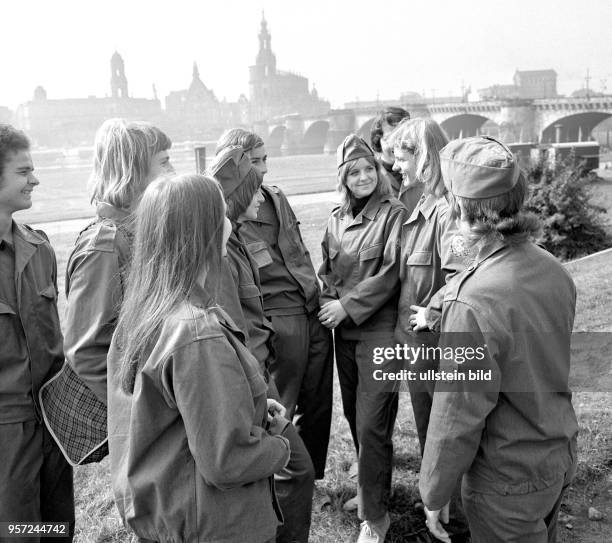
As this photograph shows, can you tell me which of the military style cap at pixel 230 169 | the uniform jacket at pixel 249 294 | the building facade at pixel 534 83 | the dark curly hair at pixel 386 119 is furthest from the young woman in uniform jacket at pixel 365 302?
the building facade at pixel 534 83

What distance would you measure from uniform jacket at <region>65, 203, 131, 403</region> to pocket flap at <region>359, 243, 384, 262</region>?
49.6 inches

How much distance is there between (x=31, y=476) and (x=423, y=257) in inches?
70.5

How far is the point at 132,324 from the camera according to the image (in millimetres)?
1747

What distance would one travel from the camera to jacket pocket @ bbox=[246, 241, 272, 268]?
3031 millimetres

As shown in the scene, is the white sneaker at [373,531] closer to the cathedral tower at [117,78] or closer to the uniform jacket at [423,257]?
the uniform jacket at [423,257]

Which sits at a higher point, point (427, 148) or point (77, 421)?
point (427, 148)

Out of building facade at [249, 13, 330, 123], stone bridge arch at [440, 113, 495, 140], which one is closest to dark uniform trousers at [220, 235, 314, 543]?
stone bridge arch at [440, 113, 495, 140]

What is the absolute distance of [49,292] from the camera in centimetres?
251

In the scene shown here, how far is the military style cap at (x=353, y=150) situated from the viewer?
315 cm

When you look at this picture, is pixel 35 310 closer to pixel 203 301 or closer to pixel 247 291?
pixel 247 291

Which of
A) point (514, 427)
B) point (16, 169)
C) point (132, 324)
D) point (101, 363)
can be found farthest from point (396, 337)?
point (16, 169)

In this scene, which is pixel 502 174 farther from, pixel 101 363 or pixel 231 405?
pixel 101 363

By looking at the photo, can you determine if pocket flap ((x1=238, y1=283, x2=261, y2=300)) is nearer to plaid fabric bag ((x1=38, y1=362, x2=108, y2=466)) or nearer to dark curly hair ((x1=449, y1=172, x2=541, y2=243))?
plaid fabric bag ((x1=38, y1=362, x2=108, y2=466))

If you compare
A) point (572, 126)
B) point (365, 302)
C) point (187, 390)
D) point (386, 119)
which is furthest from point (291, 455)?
point (572, 126)
